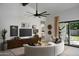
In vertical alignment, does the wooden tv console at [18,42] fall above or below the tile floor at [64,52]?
above

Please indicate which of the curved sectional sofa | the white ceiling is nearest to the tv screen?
the curved sectional sofa

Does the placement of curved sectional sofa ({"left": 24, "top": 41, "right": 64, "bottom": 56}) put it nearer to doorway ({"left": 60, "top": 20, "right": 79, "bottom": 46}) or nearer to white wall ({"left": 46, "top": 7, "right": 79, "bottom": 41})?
doorway ({"left": 60, "top": 20, "right": 79, "bottom": 46})

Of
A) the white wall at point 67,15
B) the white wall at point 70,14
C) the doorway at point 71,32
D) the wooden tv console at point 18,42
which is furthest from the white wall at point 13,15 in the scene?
the doorway at point 71,32

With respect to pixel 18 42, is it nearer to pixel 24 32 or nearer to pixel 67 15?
pixel 24 32

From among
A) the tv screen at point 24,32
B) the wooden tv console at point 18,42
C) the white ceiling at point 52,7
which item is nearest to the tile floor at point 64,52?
the wooden tv console at point 18,42

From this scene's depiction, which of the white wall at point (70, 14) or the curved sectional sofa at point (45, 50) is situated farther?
the curved sectional sofa at point (45, 50)

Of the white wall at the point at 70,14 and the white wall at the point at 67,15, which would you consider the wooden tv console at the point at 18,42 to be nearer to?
the white wall at the point at 67,15

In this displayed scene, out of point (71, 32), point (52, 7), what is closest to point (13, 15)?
point (52, 7)

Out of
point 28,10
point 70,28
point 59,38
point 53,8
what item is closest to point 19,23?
point 28,10

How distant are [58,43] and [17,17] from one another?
1282 millimetres

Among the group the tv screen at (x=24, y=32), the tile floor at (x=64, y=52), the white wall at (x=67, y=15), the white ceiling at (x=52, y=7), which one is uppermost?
the white ceiling at (x=52, y=7)

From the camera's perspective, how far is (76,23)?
255 centimetres

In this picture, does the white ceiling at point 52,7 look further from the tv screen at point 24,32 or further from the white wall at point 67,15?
the tv screen at point 24,32

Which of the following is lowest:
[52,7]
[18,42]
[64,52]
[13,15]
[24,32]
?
[64,52]
